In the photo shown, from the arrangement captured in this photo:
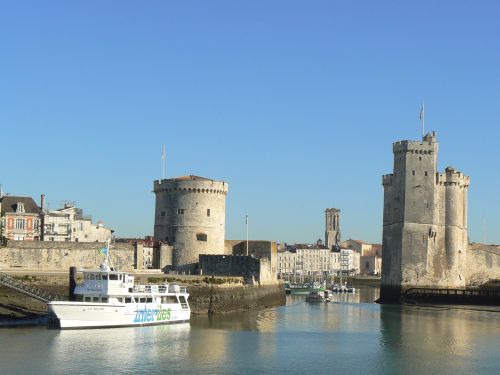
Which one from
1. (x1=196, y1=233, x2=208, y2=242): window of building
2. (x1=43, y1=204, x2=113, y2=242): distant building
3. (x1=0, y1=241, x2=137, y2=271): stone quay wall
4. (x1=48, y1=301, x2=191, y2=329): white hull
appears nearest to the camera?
(x1=48, y1=301, x2=191, y2=329): white hull

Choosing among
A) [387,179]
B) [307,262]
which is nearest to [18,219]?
[387,179]

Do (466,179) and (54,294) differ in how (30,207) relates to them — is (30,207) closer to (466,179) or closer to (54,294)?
(54,294)

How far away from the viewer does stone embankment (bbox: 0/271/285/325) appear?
45.0 m

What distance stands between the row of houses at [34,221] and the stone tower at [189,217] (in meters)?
10.8

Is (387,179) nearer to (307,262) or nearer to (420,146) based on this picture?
(420,146)

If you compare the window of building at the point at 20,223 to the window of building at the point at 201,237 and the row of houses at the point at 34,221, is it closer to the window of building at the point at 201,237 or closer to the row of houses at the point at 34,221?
the row of houses at the point at 34,221

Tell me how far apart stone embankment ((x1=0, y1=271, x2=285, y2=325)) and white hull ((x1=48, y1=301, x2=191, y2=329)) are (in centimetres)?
277

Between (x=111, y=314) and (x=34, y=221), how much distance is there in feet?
92.6

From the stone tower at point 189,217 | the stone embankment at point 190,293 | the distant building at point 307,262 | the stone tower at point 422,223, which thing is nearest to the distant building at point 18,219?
the stone tower at point 189,217

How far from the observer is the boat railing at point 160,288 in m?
45.2

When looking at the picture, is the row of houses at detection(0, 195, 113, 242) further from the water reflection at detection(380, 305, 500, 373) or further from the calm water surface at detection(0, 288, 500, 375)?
the water reflection at detection(380, 305, 500, 373)

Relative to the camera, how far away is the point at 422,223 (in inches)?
Result: 3027

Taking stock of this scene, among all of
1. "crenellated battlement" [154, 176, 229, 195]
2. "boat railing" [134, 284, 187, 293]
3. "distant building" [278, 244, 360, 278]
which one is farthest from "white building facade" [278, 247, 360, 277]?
"boat railing" [134, 284, 187, 293]

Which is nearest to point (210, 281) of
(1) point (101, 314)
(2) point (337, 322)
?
(2) point (337, 322)
